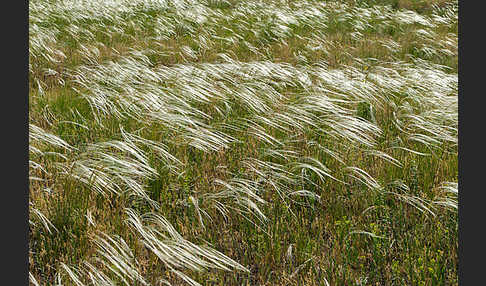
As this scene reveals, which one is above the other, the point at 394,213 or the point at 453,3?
the point at 453,3

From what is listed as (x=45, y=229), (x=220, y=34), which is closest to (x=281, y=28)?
(x=220, y=34)

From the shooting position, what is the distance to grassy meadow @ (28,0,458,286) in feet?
5.65

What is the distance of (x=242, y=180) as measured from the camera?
222cm

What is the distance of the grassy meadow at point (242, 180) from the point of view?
67.8 inches

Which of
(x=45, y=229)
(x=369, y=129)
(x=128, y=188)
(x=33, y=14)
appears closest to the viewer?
(x=45, y=229)

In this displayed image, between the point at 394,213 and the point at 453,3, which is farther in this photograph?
the point at 453,3

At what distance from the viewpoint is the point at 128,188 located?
2.21 m

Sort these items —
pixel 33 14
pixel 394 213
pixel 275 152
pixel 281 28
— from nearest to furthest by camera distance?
pixel 394 213 → pixel 275 152 → pixel 281 28 → pixel 33 14

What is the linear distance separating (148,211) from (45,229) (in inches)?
19.7

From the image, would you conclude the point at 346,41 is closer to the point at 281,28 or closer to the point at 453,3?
the point at 281,28

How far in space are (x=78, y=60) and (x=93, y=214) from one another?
3715 mm

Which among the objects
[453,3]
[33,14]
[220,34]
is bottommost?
[33,14]

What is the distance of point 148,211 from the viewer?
211cm

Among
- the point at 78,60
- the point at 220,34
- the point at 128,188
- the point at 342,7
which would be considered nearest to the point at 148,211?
the point at 128,188
